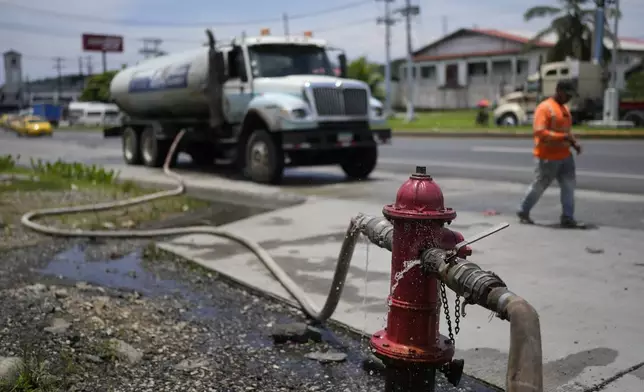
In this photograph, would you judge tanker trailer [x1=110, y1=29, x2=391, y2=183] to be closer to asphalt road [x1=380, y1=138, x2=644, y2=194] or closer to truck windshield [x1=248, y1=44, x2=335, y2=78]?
truck windshield [x1=248, y1=44, x2=335, y2=78]

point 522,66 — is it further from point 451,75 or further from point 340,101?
point 340,101

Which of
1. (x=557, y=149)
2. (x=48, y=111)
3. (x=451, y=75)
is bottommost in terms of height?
(x=557, y=149)

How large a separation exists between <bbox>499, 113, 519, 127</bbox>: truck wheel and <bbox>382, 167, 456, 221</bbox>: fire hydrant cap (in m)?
27.8

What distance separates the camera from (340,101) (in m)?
12.3

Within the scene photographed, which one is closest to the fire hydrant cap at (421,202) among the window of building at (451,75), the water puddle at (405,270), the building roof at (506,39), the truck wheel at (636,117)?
the water puddle at (405,270)

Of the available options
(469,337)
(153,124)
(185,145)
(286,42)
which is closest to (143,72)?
(153,124)

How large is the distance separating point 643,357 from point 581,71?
1061 inches

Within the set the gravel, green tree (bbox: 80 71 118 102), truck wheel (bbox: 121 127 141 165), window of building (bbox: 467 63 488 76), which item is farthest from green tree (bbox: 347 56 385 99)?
the gravel

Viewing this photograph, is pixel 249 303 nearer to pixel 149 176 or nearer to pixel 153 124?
pixel 149 176

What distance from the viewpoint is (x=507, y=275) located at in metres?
5.52

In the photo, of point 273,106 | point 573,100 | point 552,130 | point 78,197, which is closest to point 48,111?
point 573,100

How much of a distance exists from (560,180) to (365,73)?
5675 centimetres

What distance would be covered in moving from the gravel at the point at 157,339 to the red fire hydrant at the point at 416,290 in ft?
3.00

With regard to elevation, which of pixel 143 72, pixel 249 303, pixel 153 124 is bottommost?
pixel 249 303
